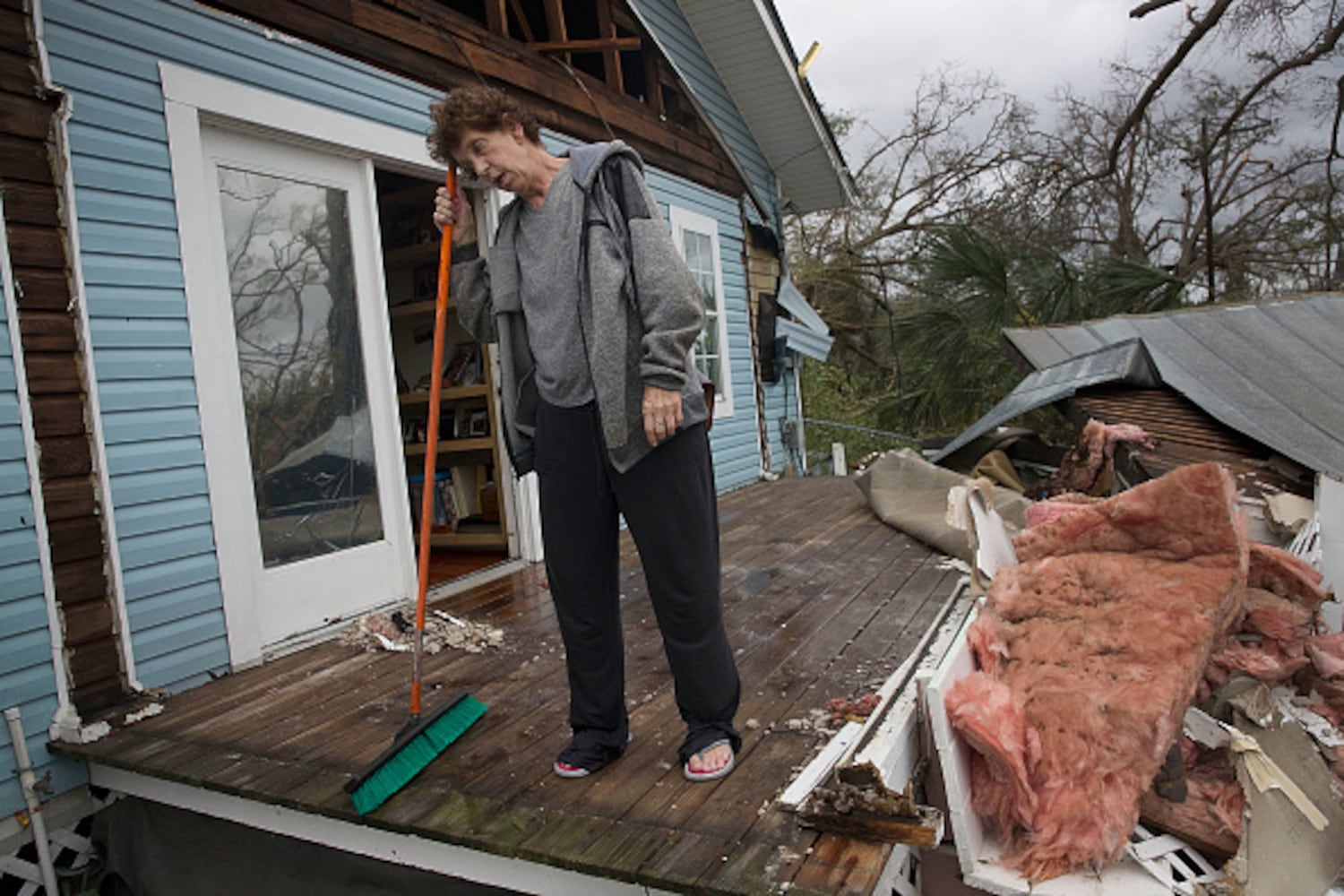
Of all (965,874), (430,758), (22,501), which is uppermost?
(22,501)

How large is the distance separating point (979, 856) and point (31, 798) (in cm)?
245

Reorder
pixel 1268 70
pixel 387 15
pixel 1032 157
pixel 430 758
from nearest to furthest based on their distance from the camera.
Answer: pixel 430 758 < pixel 387 15 < pixel 1268 70 < pixel 1032 157

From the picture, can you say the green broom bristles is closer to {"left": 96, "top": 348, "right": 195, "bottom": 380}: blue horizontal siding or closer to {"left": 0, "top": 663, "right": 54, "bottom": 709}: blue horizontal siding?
{"left": 0, "top": 663, "right": 54, "bottom": 709}: blue horizontal siding

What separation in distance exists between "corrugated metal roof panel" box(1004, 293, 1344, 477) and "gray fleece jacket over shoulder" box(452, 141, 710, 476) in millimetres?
2805

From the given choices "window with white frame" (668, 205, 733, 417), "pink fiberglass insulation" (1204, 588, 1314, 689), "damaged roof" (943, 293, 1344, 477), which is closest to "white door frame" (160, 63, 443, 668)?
"pink fiberglass insulation" (1204, 588, 1314, 689)

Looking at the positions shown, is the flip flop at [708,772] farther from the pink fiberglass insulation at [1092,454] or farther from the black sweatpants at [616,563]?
the pink fiberglass insulation at [1092,454]

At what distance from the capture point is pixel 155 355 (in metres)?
2.68

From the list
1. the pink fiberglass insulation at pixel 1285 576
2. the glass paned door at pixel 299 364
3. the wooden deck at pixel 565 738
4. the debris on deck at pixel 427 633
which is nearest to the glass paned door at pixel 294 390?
the glass paned door at pixel 299 364

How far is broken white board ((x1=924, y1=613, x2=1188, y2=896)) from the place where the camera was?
1566 mm

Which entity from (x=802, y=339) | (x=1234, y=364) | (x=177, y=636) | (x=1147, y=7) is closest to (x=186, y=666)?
(x=177, y=636)

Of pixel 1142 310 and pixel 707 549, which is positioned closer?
pixel 707 549

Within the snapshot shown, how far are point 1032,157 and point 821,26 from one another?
11.3 m

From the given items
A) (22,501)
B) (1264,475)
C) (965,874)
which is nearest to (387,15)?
(22,501)

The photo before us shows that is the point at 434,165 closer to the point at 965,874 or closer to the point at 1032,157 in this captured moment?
the point at 965,874
